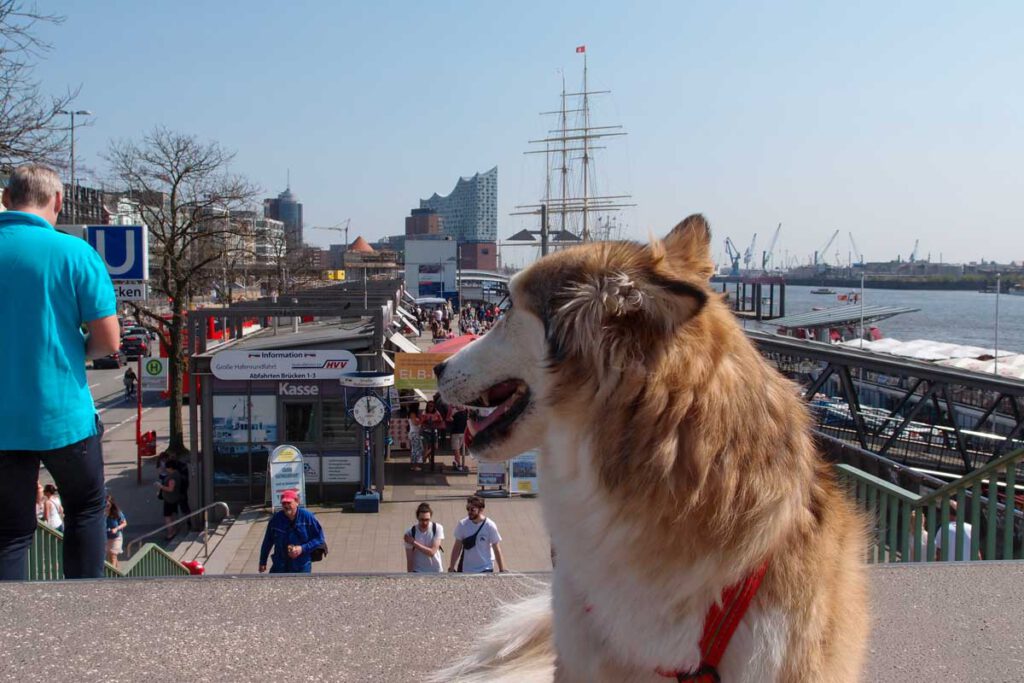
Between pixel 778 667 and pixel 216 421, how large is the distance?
2016 cm

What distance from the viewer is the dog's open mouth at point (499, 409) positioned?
7.50 feet

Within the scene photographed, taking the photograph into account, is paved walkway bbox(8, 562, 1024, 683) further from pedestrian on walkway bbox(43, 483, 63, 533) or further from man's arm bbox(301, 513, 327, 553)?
pedestrian on walkway bbox(43, 483, 63, 533)

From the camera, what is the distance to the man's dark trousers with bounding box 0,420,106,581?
355cm

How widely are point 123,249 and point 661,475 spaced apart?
1670cm

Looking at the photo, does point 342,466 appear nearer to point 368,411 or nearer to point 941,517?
point 368,411

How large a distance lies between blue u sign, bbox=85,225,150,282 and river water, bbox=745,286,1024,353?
47266 millimetres

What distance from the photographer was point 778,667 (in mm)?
2031

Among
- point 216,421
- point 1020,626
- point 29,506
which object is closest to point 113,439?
point 216,421

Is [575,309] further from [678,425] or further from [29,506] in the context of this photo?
[29,506]

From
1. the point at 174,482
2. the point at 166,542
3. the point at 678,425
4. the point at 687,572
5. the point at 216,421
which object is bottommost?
the point at 166,542

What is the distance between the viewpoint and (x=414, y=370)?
21.3m

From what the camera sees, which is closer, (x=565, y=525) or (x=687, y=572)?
(x=687, y=572)

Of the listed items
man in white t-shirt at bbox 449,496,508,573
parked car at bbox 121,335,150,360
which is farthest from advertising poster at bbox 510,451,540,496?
parked car at bbox 121,335,150,360

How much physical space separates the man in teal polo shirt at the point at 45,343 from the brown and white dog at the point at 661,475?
2135mm
